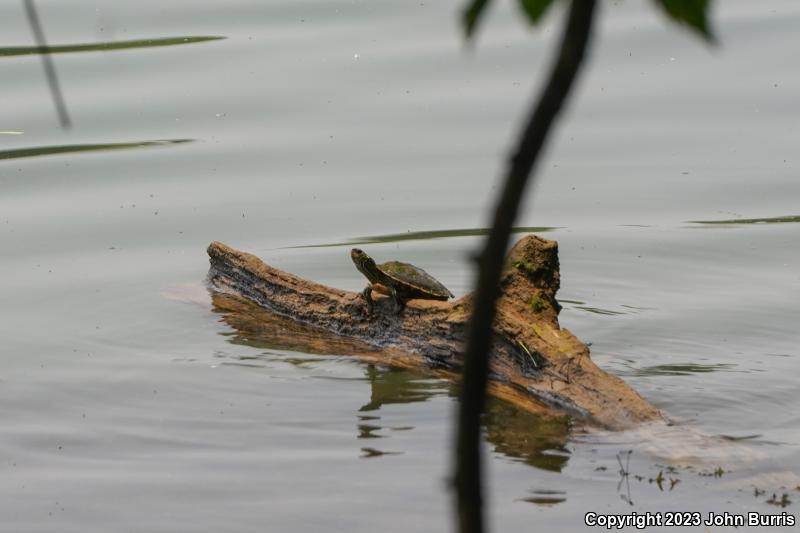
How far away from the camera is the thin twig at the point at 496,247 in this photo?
1431 mm

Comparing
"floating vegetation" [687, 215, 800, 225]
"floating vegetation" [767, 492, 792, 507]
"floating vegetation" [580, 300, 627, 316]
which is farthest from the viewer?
"floating vegetation" [687, 215, 800, 225]

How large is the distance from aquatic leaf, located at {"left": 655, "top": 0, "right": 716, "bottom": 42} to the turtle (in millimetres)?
5401

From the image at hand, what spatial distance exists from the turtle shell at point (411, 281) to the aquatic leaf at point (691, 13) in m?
5.40

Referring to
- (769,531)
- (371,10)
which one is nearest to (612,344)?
(769,531)

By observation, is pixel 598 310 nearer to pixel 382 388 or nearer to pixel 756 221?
pixel 382 388

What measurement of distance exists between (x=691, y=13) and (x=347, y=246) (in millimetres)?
8079

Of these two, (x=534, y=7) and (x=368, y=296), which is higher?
(x=534, y=7)

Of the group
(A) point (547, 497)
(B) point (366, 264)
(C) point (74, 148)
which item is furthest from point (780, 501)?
(C) point (74, 148)

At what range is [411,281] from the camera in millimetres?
6969

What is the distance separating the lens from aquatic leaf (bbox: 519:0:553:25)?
5.35 ft

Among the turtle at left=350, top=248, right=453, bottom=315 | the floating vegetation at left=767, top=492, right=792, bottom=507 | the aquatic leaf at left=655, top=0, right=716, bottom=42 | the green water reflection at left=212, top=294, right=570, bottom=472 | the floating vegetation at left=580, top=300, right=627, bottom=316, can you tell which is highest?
the aquatic leaf at left=655, top=0, right=716, bottom=42

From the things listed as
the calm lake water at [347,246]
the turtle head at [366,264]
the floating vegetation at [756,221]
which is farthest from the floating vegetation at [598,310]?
the floating vegetation at [756,221]

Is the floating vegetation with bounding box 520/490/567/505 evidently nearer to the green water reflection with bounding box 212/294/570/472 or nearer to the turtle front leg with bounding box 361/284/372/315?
the green water reflection with bounding box 212/294/570/472

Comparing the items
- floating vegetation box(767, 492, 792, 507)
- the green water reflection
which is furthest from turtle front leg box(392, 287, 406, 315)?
floating vegetation box(767, 492, 792, 507)
